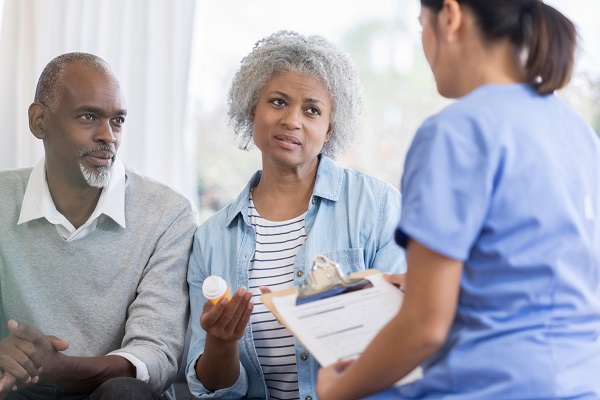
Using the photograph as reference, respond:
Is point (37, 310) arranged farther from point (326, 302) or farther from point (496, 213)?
point (496, 213)

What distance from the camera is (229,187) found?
360 centimetres

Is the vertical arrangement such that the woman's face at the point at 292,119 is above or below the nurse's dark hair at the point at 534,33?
below

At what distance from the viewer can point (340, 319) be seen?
1.21m

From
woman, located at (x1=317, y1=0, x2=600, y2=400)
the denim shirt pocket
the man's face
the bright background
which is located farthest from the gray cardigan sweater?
woman, located at (x1=317, y1=0, x2=600, y2=400)

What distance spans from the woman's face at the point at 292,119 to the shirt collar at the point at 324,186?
0.14ft

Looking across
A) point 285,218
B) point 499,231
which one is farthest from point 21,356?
point 499,231

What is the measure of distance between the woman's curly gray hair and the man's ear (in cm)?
52

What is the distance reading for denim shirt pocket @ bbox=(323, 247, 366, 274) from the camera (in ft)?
5.86

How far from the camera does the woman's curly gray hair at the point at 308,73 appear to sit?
192 cm

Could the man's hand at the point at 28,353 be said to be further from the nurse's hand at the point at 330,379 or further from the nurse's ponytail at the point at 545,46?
the nurse's ponytail at the point at 545,46

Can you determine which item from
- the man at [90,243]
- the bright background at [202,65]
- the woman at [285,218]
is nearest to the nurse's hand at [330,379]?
the woman at [285,218]

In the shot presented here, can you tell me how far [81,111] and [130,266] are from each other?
0.44 metres

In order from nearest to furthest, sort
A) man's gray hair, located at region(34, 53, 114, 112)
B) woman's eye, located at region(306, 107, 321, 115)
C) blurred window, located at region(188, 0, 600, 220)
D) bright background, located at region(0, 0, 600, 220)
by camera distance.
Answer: woman's eye, located at region(306, 107, 321, 115) < man's gray hair, located at region(34, 53, 114, 112) < bright background, located at region(0, 0, 600, 220) < blurred window, located at region(188, 0, 600, 220)

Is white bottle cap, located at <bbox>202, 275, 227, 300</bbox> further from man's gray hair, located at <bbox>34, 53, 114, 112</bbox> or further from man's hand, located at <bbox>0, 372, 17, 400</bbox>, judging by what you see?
man's gray hair, located at <bbox>34, 53, 114, 112</bbox>
